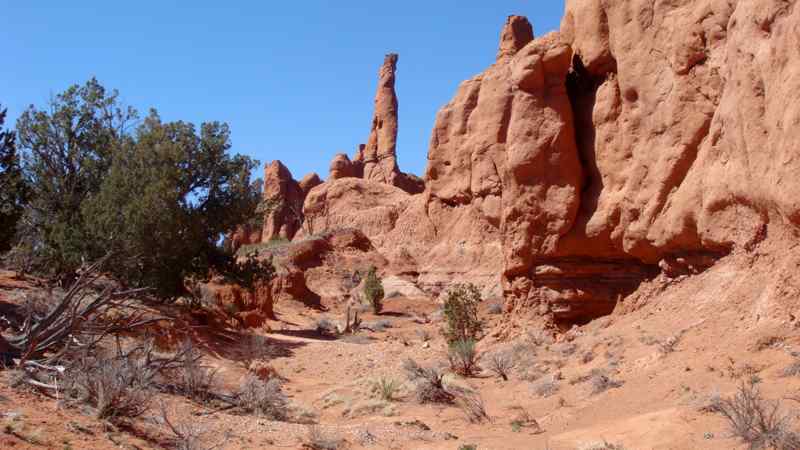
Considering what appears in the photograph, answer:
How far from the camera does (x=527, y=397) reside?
12781 mm

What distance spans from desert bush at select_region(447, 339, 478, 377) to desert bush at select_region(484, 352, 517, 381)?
40cm

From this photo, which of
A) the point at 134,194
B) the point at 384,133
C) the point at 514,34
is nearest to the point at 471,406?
the point at 134,194

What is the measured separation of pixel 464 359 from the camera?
15.9m

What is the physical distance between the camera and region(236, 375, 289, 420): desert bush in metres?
11.8

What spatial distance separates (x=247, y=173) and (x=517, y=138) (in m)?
10.7

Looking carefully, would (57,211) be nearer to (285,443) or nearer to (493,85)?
(493,85)

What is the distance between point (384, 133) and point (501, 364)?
206 feet

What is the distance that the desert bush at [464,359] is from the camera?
15.8 m

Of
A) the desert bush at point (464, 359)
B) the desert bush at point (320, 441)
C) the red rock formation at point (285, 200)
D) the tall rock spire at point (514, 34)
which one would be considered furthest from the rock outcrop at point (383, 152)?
the desert bush at point (320, 441)

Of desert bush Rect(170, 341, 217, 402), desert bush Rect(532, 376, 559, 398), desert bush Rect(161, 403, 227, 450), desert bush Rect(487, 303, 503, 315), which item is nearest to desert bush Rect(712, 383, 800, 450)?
desert bush Rect(532, 376, 559, 398)

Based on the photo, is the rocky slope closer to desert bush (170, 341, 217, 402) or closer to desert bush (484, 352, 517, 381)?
desert bush (484, 352, 517, 381)

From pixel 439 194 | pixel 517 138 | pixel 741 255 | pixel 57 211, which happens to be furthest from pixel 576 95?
pixel 439 194

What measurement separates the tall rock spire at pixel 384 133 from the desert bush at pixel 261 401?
199ft

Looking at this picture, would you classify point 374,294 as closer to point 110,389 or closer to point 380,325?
point 380,325
